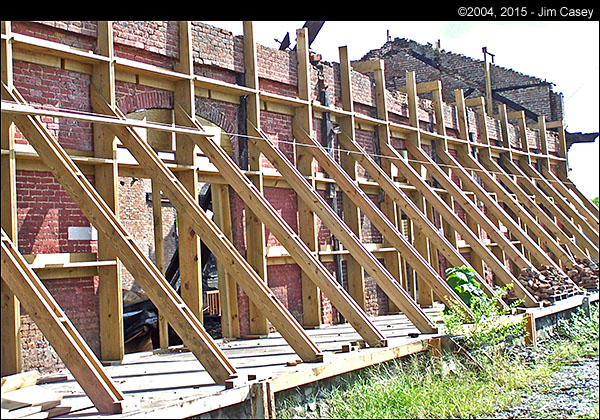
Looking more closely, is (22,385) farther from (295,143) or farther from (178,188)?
(295,143)

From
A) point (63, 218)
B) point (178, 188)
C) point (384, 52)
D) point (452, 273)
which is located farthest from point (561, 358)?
point (384, 52)

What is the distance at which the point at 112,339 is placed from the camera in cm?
853

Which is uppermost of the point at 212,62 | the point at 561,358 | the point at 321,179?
the point at 212,62

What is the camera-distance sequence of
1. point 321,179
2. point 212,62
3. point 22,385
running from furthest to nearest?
point 321,179
point 212,62
point 22,385

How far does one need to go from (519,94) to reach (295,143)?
1444 cm

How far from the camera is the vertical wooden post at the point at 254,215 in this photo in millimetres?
10836

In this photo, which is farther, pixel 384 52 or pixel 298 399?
pixel 384 52

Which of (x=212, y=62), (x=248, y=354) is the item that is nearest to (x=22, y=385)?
(x=248, y=354)

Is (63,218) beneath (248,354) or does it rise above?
above

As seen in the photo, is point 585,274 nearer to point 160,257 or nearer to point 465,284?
point 465,284

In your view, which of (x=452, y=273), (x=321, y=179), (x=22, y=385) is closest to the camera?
(x=22, y=385)

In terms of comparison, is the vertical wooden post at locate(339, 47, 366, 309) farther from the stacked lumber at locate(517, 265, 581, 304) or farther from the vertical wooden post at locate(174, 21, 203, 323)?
the vertical wooden post at locate(174, 21, 203, 323)

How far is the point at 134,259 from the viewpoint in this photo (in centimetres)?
693

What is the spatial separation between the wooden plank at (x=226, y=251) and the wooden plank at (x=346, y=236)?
2.33 metres
